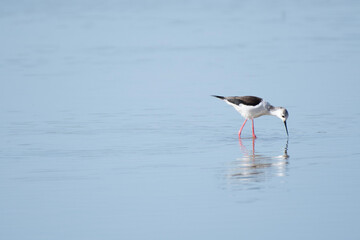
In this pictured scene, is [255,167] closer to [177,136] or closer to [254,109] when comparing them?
[177,136]

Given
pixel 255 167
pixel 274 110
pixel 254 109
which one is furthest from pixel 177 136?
pixel 255 167

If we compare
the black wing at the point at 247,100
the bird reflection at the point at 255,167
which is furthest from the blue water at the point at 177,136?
the black wing at the point at 247,100

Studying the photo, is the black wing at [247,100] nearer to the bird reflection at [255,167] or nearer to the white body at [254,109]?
the white body at [254,109]

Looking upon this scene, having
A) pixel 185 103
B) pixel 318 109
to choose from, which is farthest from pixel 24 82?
pixel 318 109

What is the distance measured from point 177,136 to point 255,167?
7.96 ft

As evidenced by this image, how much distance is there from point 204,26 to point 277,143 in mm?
17847

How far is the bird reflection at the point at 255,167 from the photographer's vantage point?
9.16m

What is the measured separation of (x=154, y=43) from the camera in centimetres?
2473

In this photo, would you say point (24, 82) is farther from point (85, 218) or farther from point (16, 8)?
point (16, 8)

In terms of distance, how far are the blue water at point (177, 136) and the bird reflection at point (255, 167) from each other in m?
0.03

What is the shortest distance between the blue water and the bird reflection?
3 cm

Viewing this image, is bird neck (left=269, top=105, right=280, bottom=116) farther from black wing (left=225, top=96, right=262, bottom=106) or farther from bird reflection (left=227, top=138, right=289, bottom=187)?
bird reflection (left=227, top=138, right=289, bottom=187)

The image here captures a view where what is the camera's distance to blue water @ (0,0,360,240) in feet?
25.1

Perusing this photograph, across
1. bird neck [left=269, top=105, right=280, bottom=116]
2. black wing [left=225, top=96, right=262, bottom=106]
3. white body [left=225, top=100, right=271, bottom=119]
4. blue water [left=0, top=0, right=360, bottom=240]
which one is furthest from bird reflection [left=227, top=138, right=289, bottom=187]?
black wing [left=225, top=96, right=262, bottom=106]
